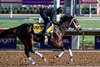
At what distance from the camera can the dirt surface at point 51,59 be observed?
1091 centimetres

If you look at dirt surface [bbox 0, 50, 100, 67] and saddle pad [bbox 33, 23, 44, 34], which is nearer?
dirt surface [bbox 0, 50, 100, 67]

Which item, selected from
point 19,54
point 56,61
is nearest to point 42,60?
point 56,61

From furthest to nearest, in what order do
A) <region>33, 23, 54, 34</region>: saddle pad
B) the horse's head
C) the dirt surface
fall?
the horse's head → <region>33, 23, 54, 34</region>: saddle pad → the dirt surface

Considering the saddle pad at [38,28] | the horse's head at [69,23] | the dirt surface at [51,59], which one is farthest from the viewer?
the horse's head at [69,23]

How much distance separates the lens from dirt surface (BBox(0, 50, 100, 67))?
429 inches

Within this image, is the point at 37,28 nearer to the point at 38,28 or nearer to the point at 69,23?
the point at 38,28

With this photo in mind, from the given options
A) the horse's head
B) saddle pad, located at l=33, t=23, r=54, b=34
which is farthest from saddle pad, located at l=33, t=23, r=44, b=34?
the horse's head

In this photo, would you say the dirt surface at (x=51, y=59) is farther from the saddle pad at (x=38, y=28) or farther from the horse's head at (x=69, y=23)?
the horse's head at (x=69, y=23)

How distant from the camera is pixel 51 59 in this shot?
1224 centimetres

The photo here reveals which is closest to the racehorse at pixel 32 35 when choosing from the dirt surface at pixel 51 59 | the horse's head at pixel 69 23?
the horse's head at pixel 69 23

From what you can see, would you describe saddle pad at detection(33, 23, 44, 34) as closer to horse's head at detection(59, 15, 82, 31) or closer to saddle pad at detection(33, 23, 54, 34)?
saddle pad at detection(33, 23, 54, 34)

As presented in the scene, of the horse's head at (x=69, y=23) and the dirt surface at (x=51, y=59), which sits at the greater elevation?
the horse's head at (x=69, y=23)

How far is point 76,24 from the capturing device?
11836 mm

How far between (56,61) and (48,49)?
12.7ft
